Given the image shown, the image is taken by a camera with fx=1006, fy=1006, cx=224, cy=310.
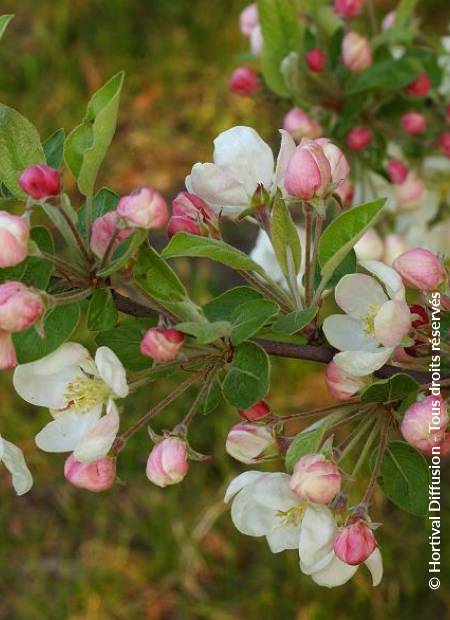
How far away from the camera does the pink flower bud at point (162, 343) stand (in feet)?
2.76

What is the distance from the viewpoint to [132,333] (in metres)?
0.92

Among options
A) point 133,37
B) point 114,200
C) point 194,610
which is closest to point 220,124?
point 133,37

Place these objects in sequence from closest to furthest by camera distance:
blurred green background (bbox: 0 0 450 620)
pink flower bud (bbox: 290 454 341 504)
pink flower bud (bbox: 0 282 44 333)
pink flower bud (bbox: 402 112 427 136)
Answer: pink flower bud (bbox: 0 282 44 333) < pink flower bud (bbox: 290 454 341 504) < pink flower bud (bbox: 402 112 427 136) < blurred green background (bbox: 0 0 450 620)

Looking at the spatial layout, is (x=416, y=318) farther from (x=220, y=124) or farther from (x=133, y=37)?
(x=133, y=37)

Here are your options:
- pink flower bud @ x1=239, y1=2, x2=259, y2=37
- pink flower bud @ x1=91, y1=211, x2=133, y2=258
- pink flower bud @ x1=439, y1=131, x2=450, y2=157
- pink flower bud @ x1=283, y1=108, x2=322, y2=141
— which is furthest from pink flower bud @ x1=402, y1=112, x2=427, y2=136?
pink flower bud @ x1=91, y1=211, x2=133, y2=258

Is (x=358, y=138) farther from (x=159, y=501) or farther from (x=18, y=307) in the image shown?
(x=159, y=501)

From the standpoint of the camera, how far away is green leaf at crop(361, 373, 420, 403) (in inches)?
36.0

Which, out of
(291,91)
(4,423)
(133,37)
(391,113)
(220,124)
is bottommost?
(4,423)

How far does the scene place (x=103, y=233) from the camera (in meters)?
0.86

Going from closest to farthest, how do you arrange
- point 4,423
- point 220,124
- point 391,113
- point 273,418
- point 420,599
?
point 273,418 < point 391,113 < point 420,599 < point 4,423 < point 220,124

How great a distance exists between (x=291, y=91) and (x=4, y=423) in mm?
1355

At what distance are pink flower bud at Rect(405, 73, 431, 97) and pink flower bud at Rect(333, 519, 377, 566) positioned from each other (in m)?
0.75

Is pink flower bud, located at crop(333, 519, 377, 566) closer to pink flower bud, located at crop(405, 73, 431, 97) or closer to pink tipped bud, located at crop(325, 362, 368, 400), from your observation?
pink tipped bud, located at crop(325, 362, 368, 400)

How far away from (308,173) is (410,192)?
2.06ft
